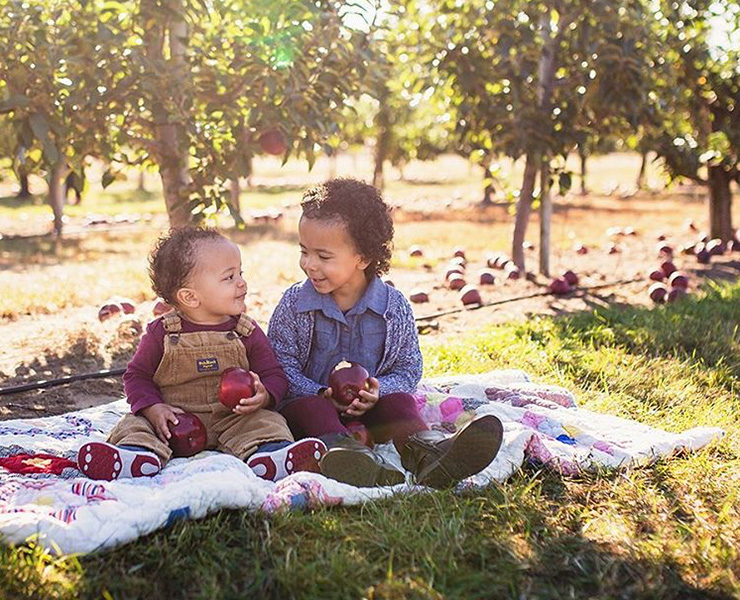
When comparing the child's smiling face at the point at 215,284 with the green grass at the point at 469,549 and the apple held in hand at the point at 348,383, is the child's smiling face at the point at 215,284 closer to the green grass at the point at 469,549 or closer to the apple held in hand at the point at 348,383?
the apple held in hand at the point at 348,383

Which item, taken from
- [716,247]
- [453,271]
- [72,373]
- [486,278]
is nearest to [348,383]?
[72,373]

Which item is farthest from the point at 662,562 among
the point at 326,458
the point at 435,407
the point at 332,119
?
the point at 332,119

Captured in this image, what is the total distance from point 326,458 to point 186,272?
973mm

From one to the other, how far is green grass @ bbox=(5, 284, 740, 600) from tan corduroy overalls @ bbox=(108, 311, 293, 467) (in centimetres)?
69

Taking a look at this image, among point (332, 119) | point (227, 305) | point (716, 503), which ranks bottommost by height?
point (716, 503)

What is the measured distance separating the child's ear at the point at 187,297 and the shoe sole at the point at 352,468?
0.88m

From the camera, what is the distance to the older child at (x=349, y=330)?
357 centimetres

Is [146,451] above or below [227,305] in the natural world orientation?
below

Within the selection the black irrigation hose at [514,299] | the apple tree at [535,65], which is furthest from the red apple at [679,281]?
the apple tree at [535,65]

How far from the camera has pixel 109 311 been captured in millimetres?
6598

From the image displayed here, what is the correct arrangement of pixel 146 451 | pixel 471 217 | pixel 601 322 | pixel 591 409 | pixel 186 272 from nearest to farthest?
1. pixel 146 451
2. pixel 186 272
3. pixel 591 409
4. pixel 601 322
5. pixel 471 217

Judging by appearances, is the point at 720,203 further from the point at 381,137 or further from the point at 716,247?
the point at 381,137

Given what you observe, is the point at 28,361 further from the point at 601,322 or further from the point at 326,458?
the point at 601,322

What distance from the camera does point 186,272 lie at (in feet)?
11.8
